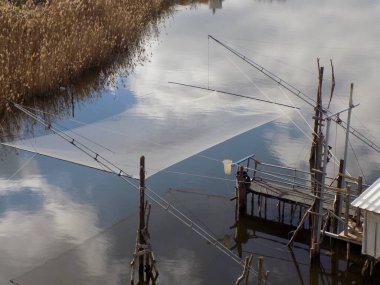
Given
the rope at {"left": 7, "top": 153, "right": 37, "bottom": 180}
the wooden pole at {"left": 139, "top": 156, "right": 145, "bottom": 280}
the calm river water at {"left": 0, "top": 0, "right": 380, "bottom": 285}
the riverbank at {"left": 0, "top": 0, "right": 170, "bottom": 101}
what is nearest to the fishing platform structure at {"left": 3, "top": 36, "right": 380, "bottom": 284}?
the wooden pole at {"left": 139, "top": 156, "right": 145, "bottom": 280}

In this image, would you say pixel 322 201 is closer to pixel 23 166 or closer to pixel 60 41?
pixel 23 166

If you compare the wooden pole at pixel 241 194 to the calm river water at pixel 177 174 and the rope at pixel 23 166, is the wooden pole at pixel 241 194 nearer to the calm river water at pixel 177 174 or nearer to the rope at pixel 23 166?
the calm river water at pixel 177 174

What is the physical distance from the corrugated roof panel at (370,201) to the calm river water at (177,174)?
1.81 m

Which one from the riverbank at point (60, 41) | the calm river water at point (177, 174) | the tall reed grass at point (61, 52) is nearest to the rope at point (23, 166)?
the calm river water at point (177, 174)

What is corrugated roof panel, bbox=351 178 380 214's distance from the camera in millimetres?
6523

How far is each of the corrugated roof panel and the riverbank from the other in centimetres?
930

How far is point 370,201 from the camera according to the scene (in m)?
6.65

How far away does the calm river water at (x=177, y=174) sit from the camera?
8.28 metres

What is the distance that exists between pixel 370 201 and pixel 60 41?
37.8 ft

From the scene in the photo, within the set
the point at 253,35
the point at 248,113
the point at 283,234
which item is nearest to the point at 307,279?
the point at 283,234

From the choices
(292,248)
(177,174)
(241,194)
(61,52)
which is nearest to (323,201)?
(292,248)

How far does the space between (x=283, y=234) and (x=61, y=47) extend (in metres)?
9.21

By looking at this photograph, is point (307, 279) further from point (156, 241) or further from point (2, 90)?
point (2, 90)

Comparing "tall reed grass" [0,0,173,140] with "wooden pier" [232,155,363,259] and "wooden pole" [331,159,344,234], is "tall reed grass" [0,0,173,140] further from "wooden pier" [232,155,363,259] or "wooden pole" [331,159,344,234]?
"wooden pole" [331,159,344,234]
